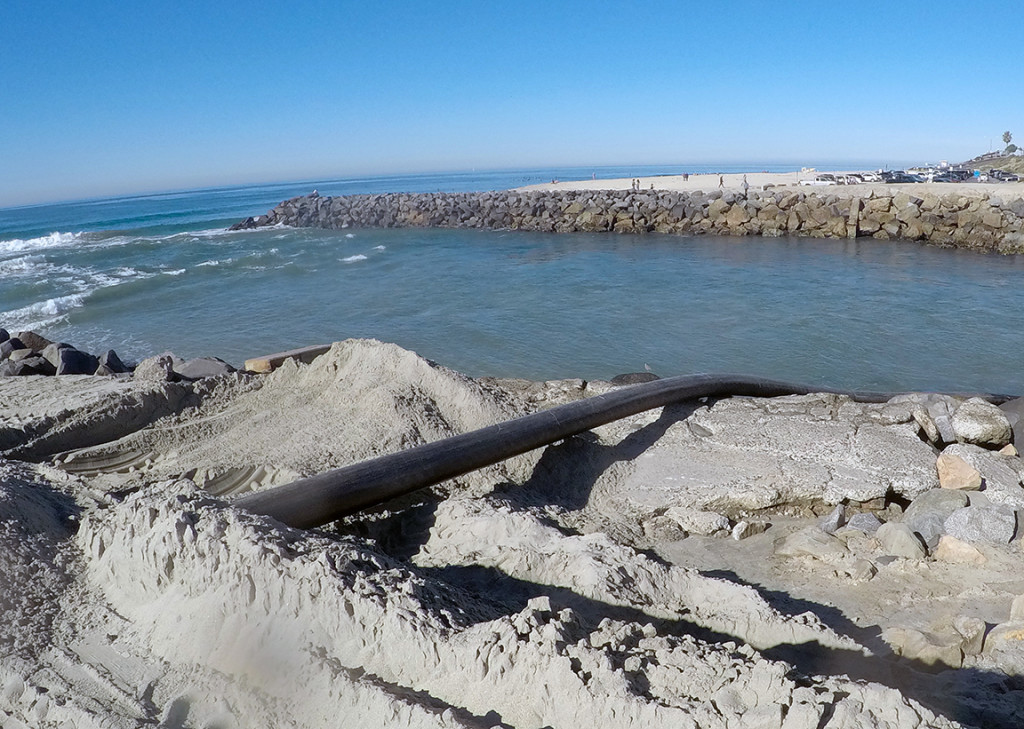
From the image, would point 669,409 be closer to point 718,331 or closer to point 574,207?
point 718,331

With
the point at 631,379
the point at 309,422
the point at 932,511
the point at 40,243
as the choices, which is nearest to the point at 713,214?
the point at 631,379

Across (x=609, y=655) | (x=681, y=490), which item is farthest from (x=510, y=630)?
(x=681, y=490)

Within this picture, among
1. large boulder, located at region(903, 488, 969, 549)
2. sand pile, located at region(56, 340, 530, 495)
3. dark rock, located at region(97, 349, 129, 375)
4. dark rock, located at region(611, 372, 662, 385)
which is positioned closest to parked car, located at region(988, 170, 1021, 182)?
dark rock, located at region(611, 372, 662, 385)

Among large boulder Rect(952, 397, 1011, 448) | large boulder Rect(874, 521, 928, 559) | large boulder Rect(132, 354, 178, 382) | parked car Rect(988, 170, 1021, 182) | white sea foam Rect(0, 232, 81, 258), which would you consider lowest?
large boulder Rect(874, 521, 928, 559)

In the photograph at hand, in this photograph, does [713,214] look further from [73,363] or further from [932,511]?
[932,511]

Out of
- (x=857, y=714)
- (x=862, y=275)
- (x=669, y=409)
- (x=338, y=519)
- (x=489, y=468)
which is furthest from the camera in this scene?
(x=862, y=275)

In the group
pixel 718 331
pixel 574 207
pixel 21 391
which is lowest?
pixel 718 331

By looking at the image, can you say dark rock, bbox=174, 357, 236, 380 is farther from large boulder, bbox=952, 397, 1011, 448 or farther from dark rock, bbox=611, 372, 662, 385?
large boulder, bbox=952, 397, 1011, 448
